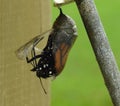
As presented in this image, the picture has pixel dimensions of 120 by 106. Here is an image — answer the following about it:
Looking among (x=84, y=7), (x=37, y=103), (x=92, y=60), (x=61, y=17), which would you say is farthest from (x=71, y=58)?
(x=84, y=7)

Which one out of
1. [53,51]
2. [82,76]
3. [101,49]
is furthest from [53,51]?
[82,76]

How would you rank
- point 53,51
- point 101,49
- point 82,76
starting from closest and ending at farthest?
point 101,49
point 53,51
point 82,76

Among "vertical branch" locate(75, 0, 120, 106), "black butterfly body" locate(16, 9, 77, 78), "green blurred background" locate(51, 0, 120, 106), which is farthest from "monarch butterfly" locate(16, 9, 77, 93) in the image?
"green blurred background" locate(51, 0, 120, 106)

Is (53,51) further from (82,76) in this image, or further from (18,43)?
(82,76)

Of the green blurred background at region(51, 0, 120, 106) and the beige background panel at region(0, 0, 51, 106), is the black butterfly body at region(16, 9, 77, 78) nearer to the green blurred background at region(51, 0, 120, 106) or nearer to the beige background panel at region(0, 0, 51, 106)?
the beige background panel at region(0, 0, 51, 106)

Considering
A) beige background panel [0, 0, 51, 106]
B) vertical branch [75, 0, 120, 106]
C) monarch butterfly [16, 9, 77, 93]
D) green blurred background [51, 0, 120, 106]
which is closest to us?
vertical branch [75, 0, 120, 106]

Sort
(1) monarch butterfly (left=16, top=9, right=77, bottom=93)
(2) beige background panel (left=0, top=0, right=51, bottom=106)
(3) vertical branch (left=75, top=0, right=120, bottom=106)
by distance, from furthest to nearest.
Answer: (2) beige background panel (left=0, top=0, right=51, bottom=106) < (1) monarch butterfly (left=16, top=9, right=77, bottom=93) < (3) vertical branch (left=75, top=0, right=120, bottom=106)
